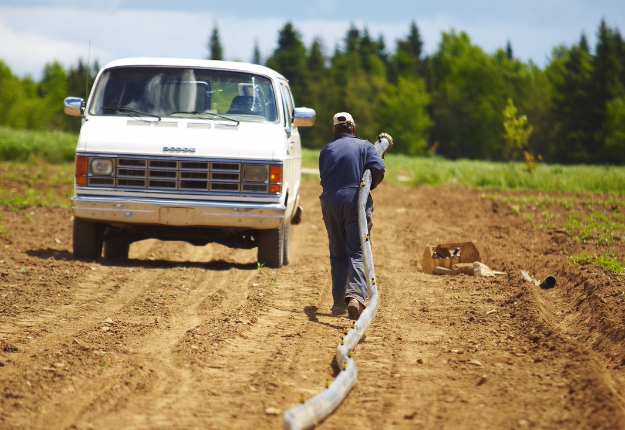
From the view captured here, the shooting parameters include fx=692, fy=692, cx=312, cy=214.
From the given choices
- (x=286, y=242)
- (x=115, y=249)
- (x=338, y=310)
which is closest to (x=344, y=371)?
(x=338, y=310)

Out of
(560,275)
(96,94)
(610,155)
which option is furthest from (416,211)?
(610,155)

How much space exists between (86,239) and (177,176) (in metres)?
1.56

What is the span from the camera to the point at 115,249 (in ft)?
32.1

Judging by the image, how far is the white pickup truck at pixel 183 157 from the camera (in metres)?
8.21

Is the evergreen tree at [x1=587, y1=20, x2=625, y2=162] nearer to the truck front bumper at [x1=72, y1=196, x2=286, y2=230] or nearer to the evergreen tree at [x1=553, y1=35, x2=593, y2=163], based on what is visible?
the evergreen tree at [x1=553, y1=35, x2=593, y2=163]

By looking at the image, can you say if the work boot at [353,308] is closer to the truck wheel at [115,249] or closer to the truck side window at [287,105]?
the truck side window at [287,105]

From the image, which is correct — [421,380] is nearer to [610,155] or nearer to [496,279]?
[496,279]

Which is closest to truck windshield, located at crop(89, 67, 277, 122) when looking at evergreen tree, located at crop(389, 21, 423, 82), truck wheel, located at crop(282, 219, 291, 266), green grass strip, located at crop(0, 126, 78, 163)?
truck wheel, located at crop(282, 219, 291, 266)

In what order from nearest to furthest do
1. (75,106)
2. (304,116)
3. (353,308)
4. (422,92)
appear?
(353,308) < (75,106) < (304,116) < (422,92)

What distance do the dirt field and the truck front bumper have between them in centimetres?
65

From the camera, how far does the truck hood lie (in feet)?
26.9

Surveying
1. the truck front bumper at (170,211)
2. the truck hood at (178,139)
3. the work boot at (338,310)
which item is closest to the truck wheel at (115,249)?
the truck front bumper at (170,211)

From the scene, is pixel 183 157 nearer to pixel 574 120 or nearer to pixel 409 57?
pixel 574 120

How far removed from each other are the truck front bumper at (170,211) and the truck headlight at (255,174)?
33 centimetres
